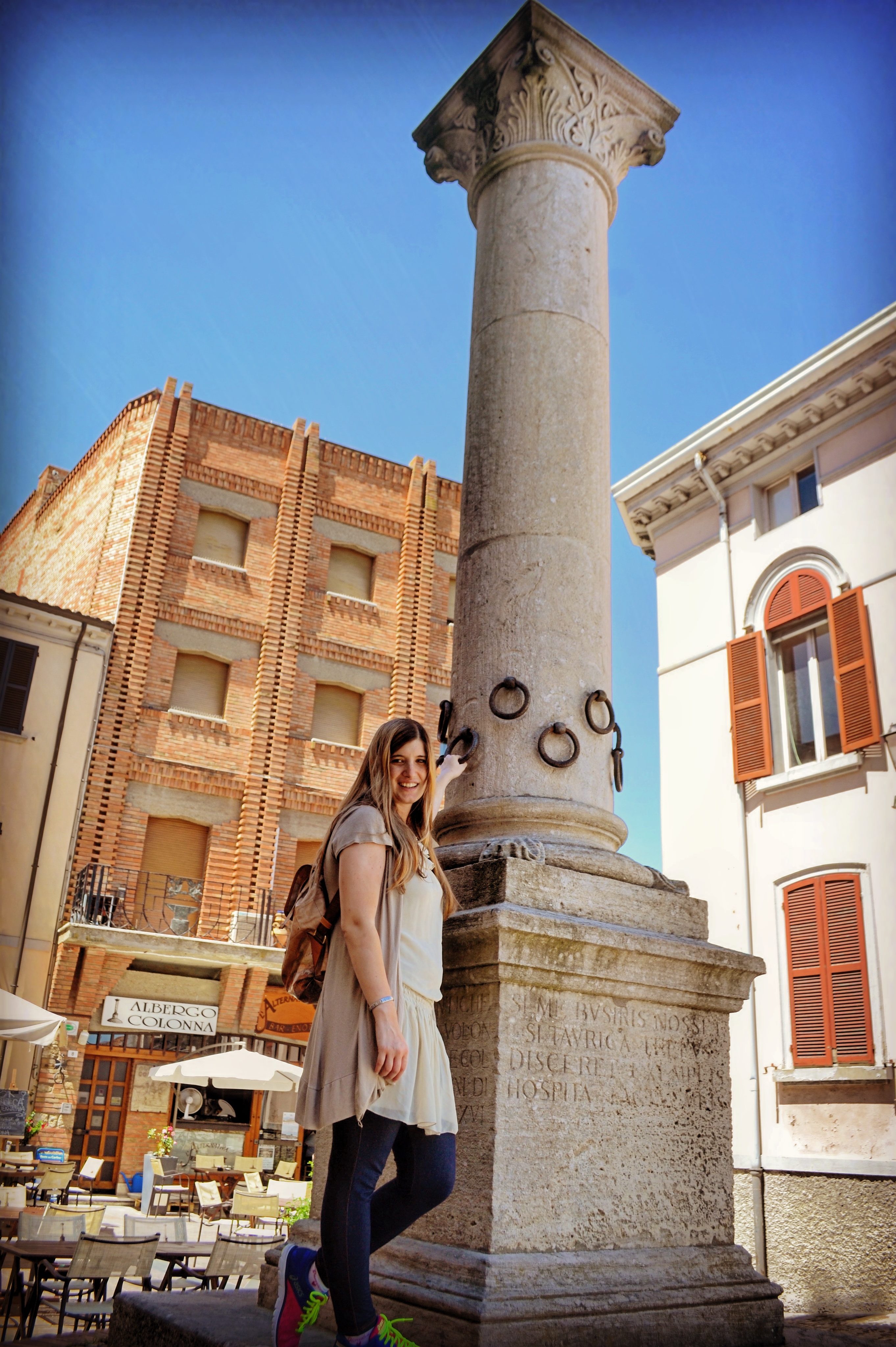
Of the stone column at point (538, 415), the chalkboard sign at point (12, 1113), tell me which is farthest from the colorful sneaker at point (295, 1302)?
the chalkboard sign at point (12, 1113)

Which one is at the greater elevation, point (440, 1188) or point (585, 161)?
point (585, 161)

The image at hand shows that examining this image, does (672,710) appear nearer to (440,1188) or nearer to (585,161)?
(585,161)

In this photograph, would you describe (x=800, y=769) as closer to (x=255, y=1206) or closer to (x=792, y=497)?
(x=792, y=497)

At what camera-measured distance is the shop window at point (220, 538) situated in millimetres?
23672

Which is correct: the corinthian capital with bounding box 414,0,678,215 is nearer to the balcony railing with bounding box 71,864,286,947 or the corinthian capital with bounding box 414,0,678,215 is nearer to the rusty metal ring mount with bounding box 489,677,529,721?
the rusty metal ring mount with bounding box 489,677,529,721

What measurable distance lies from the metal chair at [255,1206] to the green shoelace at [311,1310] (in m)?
8.98

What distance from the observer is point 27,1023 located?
13.6 meters

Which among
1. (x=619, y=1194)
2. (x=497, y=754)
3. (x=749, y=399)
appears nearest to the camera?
(x=619, y=1194)

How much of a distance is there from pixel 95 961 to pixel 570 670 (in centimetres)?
1729

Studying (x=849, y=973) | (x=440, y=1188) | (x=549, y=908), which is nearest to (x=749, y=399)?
(x=849, y=973)

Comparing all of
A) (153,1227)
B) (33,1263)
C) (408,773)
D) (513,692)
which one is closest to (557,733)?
(513,692)

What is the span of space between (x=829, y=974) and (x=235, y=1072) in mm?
8679

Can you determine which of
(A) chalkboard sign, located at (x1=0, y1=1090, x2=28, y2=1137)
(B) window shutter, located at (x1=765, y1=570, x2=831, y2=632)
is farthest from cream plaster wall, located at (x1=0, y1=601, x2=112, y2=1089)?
(B) window shutter, located at (x1=765, y1=570, x2=831, y2=632)

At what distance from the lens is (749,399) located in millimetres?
14023
